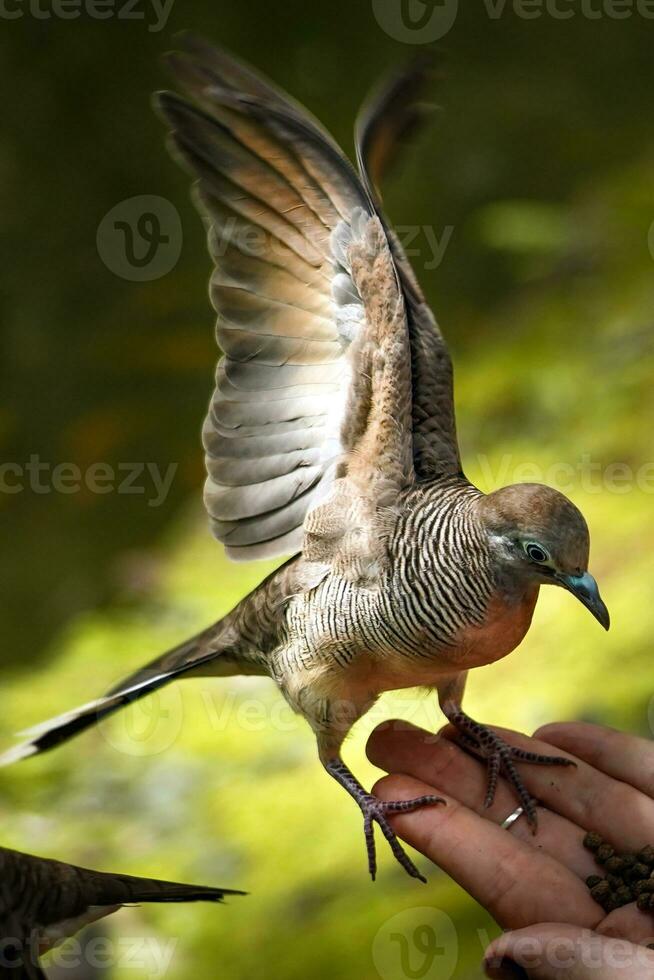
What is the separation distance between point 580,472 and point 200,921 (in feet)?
9.39

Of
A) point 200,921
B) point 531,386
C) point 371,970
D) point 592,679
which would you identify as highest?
point 531,386

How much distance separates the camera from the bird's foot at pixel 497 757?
309cm

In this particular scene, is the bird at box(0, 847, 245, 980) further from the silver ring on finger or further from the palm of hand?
the silver ring on finger

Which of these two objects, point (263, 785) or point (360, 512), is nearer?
point (360, 512)

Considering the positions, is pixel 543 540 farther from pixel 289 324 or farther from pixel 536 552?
pixel 289 324

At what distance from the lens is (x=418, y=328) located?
298cm

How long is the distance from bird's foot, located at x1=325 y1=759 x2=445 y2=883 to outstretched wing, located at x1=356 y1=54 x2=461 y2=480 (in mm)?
878

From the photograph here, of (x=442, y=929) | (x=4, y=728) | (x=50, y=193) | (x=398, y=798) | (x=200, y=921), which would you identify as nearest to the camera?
(x=398, y=798)

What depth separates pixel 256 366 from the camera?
122 inches

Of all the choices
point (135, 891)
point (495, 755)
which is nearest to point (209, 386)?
point (495, 755)

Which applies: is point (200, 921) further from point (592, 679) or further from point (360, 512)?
point (360, 512)

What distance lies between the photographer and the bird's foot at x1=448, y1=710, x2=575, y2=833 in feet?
10.2

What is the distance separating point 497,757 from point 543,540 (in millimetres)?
924

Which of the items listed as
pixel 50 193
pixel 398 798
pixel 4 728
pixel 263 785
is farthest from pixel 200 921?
pixel 50 193
